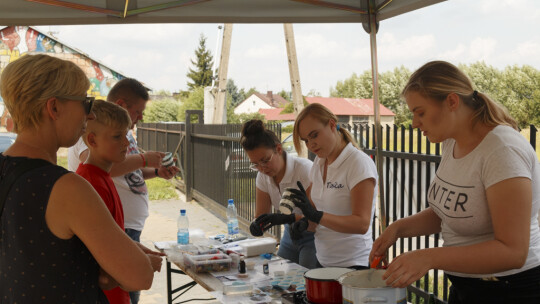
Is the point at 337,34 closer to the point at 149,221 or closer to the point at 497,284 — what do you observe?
the point at 149,221

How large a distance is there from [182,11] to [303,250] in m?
1.94

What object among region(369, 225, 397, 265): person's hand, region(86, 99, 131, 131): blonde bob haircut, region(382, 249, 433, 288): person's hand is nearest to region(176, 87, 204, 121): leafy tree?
region(86, 99, 131, 131): blonde bob haircut

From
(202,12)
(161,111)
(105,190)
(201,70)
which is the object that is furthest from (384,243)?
(201,70)

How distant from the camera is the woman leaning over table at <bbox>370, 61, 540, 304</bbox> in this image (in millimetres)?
1713

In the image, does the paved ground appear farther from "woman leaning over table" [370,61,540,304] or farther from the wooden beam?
"woman leaning over table" [370,61,540,304]

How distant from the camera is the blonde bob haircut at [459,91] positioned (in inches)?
76.9

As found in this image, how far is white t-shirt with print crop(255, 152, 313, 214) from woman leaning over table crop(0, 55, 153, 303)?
6.83 ft

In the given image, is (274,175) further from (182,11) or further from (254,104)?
(254,104)

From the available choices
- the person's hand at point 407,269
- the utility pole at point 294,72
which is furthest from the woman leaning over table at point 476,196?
the utility pole at point 294,72

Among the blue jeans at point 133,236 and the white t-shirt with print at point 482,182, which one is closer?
the white t-shirt with print at point 482,182

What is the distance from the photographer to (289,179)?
11.8ft

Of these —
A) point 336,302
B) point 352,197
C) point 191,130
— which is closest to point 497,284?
point 336,302

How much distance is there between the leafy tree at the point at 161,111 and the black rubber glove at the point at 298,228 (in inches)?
1477

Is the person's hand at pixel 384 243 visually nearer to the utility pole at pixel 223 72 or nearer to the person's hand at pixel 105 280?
the person's hand at pixel 105 280
